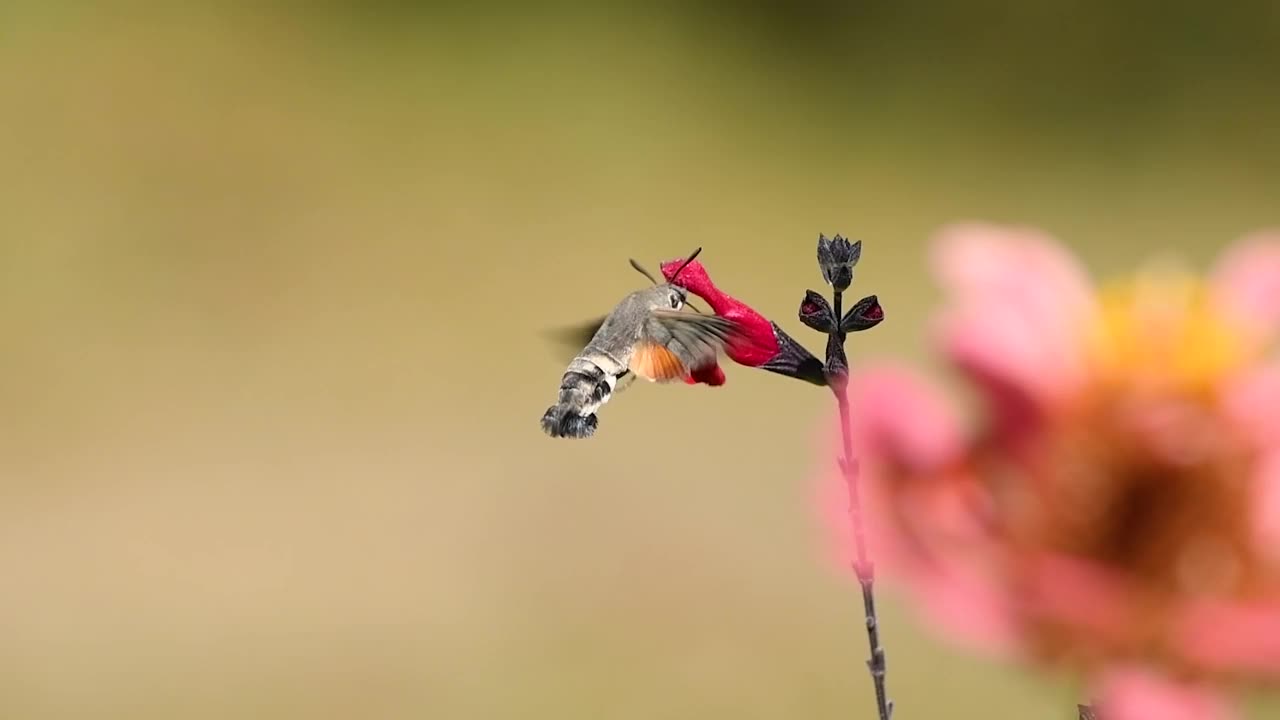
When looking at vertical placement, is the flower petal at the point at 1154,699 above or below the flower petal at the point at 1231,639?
below

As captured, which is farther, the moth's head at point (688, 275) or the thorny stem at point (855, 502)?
the moth's head at point (688, 275)

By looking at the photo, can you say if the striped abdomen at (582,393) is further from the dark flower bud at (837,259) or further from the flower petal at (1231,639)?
the flower petal at (1231,639)

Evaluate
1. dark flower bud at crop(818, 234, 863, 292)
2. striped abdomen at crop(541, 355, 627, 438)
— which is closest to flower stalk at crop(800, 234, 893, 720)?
dark flower bud at crop(818, 234, 863, 292)

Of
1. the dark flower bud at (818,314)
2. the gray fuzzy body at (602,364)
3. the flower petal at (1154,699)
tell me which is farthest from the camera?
the gray fuzzy body at (602,364)

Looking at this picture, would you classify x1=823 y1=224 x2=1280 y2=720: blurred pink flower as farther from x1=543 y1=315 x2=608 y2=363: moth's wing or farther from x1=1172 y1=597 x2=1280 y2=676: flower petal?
x1=543 y1=315 x2=608 y2=363: moth's wing

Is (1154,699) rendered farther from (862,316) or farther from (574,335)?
(574,335)

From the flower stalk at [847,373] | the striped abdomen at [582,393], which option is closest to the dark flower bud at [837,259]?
the flower stalk at [847,373]
